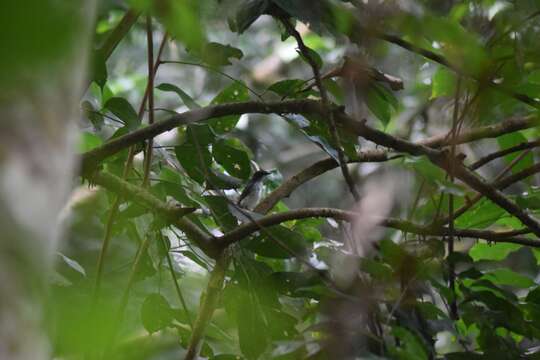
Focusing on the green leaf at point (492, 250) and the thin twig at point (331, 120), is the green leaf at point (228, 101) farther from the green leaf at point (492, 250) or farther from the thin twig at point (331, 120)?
the green leaf at point (492, 250)

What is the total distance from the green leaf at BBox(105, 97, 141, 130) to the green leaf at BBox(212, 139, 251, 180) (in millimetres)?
128

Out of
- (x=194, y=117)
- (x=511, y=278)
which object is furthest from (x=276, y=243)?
(x=511, y=278)

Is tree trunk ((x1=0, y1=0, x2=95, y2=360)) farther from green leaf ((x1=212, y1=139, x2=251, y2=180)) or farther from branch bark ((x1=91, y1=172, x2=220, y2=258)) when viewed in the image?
green leaf ((x1=212, y1=139, x2=251, y2=180))

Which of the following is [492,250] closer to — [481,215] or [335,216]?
[481,215]

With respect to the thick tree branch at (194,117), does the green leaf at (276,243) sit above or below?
below

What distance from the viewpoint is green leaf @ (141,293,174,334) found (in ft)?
3.64

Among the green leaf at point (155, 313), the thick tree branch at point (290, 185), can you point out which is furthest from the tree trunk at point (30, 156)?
the thick tree branch at point (290, 185)

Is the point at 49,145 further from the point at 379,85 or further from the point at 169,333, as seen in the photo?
the point at 169,333

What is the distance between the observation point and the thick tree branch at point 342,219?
37.6 inches

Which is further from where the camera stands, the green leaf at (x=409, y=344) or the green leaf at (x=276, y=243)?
the green leaf at (x=276, y=243)

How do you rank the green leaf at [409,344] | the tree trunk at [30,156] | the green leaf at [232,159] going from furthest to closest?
the green leaf at [232,159] → the green leaf at [409,344] → the tree trunk at [30,156]

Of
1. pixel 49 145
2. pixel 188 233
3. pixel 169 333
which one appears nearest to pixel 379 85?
pixel 188 233

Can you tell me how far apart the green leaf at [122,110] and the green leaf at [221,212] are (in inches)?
5.7

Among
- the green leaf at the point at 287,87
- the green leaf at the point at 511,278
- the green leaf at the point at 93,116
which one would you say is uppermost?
the green leaf at the point at 287,87
